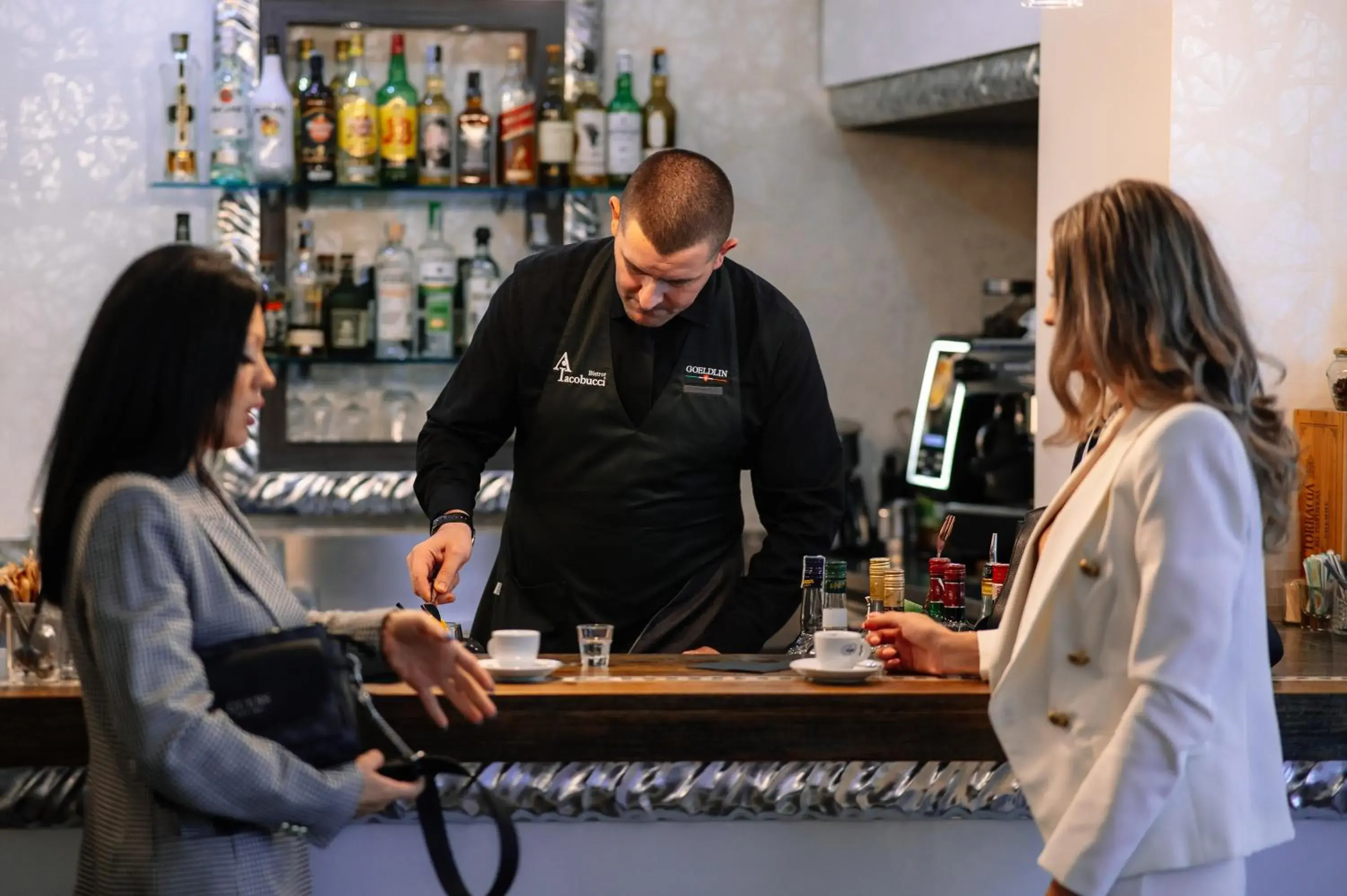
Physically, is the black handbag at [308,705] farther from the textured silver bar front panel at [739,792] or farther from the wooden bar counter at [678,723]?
the textured silver bar front panel at [739,792]

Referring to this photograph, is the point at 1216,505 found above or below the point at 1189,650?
above

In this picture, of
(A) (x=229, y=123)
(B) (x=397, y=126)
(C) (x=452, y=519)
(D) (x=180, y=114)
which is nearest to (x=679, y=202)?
(C) (x=452, y=519)

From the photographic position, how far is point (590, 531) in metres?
2.86

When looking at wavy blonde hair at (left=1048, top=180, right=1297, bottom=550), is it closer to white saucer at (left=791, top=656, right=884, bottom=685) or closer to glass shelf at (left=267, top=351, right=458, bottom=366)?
white saucer at (left=791, top=656, right=884, bottom=685)

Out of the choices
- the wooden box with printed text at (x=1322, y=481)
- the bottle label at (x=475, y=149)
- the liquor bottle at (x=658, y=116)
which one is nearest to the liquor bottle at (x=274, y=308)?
the bottle label at (x=475, y=149)

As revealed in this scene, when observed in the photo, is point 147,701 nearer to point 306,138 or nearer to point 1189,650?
point 1189,650

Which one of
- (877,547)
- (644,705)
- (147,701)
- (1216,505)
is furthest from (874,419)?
(147,701)

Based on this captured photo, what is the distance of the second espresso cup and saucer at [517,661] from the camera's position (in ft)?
7.04

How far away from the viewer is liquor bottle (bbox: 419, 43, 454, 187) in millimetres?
4336

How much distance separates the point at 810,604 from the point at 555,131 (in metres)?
2.16

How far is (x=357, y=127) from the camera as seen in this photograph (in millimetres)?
4312

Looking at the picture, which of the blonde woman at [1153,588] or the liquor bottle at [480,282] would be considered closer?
the blonde woman at [1153,588]

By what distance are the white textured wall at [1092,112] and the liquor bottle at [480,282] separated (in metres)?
1.58

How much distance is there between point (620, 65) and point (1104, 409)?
2.74m
